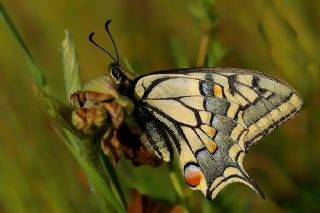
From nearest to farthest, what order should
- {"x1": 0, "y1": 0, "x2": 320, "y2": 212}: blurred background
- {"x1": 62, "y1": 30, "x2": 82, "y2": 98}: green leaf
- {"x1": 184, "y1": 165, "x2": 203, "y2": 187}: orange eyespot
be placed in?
{"x1": 62, "y1": 30, "x2": 82, "y2": 98}: green leaf
{"x1": 184, "y1": 165, "x2": 203, "y2": 187}: orange eyespot
{"x1": 0, "y1": 0, "x2": 320, "y2": 212}: blurred background

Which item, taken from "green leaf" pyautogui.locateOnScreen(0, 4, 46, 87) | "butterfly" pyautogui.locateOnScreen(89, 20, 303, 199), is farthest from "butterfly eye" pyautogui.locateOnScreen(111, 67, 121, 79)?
"green leaf" pyautogui.locateOnScreen(0, 4, 46, 87)

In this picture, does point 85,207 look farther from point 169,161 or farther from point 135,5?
point 135,5

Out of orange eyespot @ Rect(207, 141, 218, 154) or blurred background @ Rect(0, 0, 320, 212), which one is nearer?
orange eyespot @ Rect(207, 141, 218, 154)

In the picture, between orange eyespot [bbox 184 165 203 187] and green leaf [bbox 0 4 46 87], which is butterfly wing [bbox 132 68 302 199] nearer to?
orange eyespot [bbox 184 165 203 187]

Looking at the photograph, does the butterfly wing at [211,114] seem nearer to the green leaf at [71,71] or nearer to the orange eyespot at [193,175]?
the orange eyespot at [193,175]

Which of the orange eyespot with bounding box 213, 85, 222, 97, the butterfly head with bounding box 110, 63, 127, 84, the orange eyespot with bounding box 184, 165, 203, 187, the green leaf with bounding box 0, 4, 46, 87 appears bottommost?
the orange eyespot with bounding box 184, 165, 203, 187

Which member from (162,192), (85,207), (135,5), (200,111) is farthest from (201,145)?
(135,5)

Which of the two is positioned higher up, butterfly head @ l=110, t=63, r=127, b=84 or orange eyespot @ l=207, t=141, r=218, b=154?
butterfly head @ l=110, t=63, r=127, b=84
